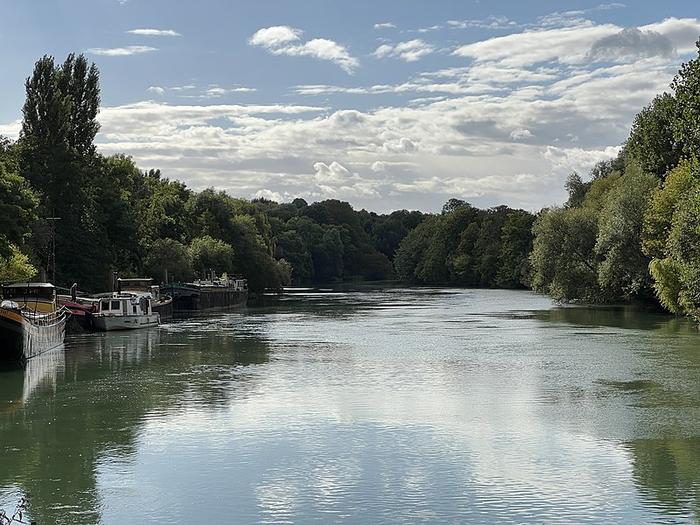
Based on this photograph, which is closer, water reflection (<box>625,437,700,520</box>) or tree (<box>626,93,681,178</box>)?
water reflection (<box>625,437,700,520</box>)

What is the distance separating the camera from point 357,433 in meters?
23.5

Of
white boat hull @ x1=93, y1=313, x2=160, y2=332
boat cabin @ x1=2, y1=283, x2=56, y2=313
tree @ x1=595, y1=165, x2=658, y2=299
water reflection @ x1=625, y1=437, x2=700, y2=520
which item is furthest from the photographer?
tree @ x1=595, y1=165, x2=658, y2=299

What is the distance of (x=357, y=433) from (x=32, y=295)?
1109 inches

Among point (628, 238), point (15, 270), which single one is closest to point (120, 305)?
point (15, 270)

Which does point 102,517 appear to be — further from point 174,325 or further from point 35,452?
point 174,325

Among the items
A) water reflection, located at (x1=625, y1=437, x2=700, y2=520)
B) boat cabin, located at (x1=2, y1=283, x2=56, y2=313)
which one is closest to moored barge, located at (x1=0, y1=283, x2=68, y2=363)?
boat cabin, located at (x1=2, y1=283, x2=56, y2=313)

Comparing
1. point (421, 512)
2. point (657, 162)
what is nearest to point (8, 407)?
point (421, 512)

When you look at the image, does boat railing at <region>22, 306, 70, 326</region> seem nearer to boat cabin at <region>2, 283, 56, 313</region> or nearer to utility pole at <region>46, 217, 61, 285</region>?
boat cabin at <region>2, 283, 56, 313</region>

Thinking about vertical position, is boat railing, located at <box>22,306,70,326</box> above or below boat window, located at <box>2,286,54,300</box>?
below

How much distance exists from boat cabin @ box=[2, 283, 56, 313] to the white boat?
9531 mm

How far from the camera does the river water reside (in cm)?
1719

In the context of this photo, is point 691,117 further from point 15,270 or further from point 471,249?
point 471,249

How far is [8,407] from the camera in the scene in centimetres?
2788

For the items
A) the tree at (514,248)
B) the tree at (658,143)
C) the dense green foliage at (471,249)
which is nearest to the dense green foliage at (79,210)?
the tree at (658,143)
